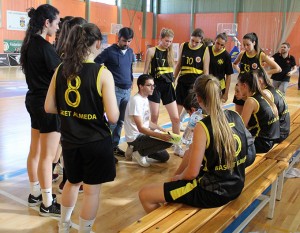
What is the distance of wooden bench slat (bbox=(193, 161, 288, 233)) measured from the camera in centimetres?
201

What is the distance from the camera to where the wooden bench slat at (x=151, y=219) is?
190cm

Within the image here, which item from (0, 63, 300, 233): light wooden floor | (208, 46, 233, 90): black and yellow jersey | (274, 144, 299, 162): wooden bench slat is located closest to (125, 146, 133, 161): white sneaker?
(0, 63, 300, 233): light wooden floor

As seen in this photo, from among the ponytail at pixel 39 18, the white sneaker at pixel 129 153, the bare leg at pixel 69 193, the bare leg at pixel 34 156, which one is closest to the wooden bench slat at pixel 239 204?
the bare leg at pixel 69 193

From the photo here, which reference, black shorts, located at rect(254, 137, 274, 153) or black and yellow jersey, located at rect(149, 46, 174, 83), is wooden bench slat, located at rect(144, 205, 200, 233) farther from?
black and yellow jersey, located at rect(149, 46, 174, 83)

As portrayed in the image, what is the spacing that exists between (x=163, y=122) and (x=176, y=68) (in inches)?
67.7

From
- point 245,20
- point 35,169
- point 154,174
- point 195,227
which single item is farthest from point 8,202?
point 245,20

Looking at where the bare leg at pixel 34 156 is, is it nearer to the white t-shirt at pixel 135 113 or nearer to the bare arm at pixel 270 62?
the white t-shirt at pixel 135 113

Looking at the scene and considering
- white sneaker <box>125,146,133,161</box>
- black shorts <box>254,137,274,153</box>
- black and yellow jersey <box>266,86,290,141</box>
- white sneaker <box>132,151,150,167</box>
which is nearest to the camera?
black shorts <box>254,137,274,153</box>

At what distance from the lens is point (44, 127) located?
8.41 ft

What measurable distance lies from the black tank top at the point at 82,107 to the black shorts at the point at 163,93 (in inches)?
89.0

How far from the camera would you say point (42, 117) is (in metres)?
2.56

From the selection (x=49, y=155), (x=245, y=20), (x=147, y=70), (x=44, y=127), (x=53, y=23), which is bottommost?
(x=49, y=155)

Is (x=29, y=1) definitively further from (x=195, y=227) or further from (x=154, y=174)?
(x=195, y=227)

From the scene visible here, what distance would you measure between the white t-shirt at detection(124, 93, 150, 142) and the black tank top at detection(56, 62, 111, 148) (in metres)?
Result: 1.72
